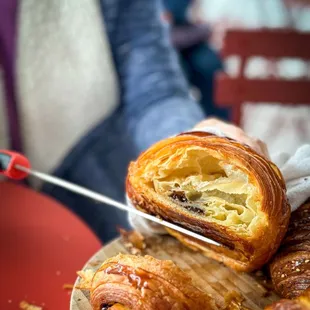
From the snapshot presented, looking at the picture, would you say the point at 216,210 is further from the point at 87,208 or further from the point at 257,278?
the point at 87,208

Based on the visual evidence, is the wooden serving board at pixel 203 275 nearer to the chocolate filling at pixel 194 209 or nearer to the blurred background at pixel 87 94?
the chocolate filling at pixel 194 209

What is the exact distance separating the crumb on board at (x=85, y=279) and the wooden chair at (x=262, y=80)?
1.15m

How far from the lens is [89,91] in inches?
49.9

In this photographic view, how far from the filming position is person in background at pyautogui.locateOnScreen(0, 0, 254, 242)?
1182 millimetres

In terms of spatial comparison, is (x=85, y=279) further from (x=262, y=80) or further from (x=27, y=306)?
(x=262, y=80)

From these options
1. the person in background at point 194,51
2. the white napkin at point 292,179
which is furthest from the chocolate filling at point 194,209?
the person in background at point 194,51

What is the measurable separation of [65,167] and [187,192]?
624 mm

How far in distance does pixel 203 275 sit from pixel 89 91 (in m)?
0.66

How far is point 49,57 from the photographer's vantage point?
1209mm

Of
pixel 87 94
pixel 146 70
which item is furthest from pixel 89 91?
pixel 146 70

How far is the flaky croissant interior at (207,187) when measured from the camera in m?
0.64

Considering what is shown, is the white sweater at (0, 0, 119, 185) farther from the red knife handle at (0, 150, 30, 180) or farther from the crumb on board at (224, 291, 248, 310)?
the crumb on board at (224, 291, 248, 310)

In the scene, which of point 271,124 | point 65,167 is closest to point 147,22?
point 65,167

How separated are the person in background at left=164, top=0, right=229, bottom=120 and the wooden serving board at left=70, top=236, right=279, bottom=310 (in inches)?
66.6
